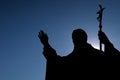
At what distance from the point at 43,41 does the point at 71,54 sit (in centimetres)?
105

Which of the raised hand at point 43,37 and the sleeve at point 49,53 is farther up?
the raised hand at point 43,37

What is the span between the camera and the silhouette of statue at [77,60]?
7.66m

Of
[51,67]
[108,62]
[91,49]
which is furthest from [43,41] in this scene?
[108,62]

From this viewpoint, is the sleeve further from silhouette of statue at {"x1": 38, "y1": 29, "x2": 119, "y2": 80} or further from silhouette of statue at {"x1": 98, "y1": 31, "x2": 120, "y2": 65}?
silhouette of statue at {"x1": 98, "y1": 31, "x2": 120, "y2": 65}

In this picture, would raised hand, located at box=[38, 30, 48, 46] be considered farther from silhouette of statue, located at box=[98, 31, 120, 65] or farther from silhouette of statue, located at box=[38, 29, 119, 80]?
silhouette of statue, located at box=[98, 31, 120, 65]

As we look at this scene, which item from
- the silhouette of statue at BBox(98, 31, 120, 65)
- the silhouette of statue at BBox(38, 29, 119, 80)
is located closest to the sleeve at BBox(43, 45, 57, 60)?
the silhouette of statue at BBox(38, 29, 119, 80)

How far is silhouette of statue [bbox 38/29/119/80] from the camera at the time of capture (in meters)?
7.66

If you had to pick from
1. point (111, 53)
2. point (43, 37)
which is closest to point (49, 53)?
point (43, 37)

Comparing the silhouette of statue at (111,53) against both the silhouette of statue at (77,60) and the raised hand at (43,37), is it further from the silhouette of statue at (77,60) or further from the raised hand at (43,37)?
the raised hand at (43,37)

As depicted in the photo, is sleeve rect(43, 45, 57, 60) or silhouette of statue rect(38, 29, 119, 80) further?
sleeve rect(43, 45, 57, 60)

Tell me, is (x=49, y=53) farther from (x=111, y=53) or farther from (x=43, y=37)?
(x=111, y=53)

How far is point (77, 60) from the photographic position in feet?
26.0

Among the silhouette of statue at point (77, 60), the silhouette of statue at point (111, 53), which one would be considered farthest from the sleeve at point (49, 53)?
the silhouette of statue at point (111, 53)

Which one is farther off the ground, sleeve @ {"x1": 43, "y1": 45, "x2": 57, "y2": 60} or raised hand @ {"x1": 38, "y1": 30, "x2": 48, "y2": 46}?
raised hand @ {"x1": 38, "y1": 30, "x2": 48, "y2": 46}
